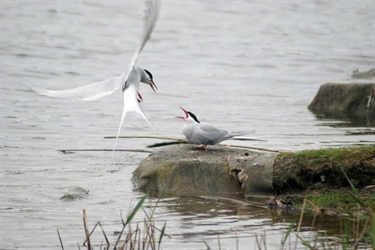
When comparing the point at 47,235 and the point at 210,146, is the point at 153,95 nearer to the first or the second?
the point at 210,146

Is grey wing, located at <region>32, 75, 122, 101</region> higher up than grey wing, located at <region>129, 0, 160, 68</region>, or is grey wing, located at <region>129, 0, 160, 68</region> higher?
grey wing, located at <region>129, 0, 160, 68</region>

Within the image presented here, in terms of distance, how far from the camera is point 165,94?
1753 centimetres

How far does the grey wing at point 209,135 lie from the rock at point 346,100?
209 inches

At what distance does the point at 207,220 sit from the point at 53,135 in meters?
5.46

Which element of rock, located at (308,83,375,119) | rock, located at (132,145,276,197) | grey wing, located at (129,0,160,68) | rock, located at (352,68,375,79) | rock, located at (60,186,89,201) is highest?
grey wing, located at (129,0,160,68)

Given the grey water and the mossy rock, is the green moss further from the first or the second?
the grey water

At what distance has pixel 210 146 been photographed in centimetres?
998

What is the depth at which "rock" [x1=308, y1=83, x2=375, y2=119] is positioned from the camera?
47.6 feet

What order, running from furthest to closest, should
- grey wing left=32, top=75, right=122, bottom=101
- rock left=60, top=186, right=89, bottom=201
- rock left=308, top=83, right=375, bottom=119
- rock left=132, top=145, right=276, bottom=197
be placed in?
rock left=308, top=83, right=375, bottom=119 → rock left=60, top=186, right=89, bottom=201 → rock left=132, top=145, right=276, bottom=197 → grey wing left=32, top=75, right=122, bottom=101

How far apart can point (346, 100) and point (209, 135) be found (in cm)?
581

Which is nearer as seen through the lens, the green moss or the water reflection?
the water reflection

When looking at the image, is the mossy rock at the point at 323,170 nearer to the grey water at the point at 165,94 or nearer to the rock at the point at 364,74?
the grey water at the point at 165,94

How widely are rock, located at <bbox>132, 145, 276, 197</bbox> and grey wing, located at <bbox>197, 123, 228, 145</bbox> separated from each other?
144 mm

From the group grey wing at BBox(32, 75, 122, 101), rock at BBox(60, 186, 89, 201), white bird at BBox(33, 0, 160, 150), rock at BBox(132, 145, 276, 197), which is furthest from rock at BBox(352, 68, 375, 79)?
grey wing at BBox(32, 75, 122, 101)
